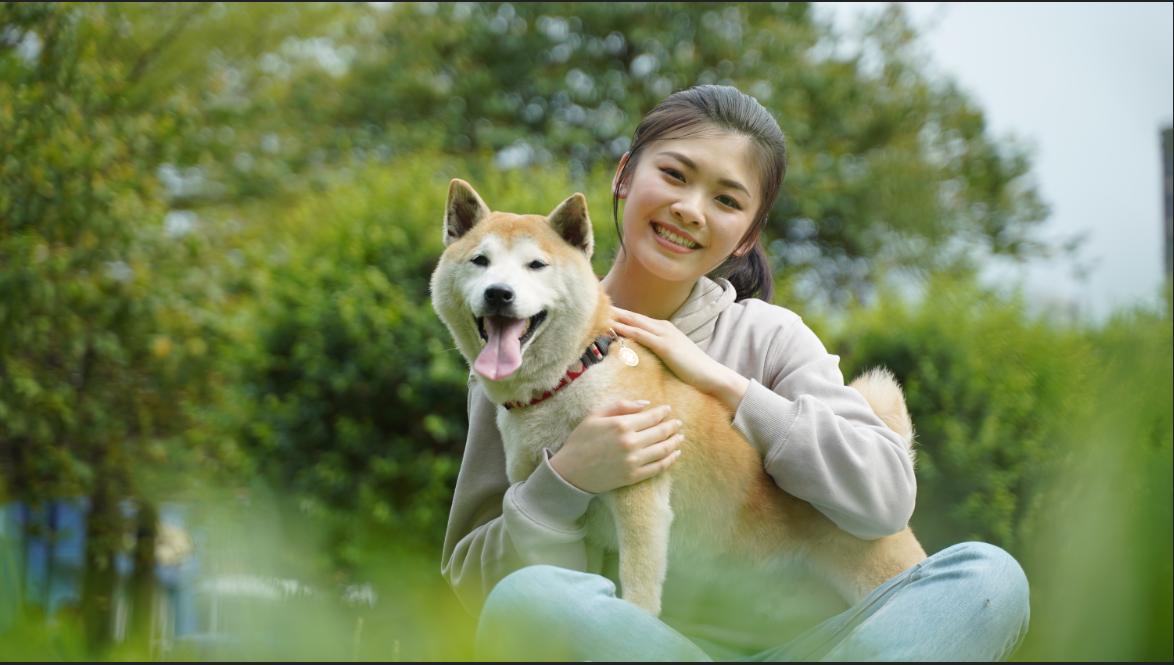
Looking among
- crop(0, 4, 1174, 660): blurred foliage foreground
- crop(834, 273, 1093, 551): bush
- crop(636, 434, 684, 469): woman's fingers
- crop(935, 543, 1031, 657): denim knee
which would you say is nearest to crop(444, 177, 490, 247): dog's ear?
crop(636, 434, 684, 469): woman's fingers

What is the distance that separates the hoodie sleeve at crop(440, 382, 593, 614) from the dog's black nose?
15.2 inches

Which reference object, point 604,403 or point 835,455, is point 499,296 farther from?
point 835,455

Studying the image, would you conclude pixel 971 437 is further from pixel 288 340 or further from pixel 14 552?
pixel 14 552

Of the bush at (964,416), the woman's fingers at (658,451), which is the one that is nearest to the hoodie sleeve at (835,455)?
the woman's fingers at (658,451)

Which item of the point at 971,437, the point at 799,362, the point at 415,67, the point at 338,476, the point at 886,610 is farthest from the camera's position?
the point at 415,67

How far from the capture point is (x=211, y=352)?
9.89m

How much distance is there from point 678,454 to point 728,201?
73cm

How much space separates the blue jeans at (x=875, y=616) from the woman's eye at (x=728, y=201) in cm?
105

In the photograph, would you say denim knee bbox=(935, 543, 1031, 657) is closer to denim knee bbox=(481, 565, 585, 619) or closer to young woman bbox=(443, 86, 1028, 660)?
young woman bbox=(443, 86, 1028, 660)

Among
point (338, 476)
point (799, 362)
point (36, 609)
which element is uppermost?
point (799, 362)

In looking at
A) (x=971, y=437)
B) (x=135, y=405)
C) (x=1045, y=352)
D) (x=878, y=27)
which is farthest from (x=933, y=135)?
(x=1045, y=352)

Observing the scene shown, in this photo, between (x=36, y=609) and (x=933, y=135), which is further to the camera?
(x=933, y=135)

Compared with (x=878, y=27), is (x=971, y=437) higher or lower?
lower

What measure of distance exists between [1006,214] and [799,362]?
1701 centimetres
